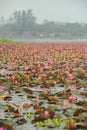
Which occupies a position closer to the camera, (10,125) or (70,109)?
(10,125)

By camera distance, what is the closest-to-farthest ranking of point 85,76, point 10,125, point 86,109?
point 10,125 < point 86,109 < point 85,76

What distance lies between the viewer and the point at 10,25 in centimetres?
7538

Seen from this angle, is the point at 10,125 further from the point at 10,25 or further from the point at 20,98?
the point at 10,25

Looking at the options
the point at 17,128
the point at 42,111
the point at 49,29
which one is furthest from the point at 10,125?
the point at 49,29

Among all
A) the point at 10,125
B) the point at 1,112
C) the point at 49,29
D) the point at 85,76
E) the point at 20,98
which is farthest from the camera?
the point at 49,29

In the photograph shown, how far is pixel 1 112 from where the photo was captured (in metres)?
5.12

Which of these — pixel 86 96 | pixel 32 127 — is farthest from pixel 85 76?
pixel 32 127

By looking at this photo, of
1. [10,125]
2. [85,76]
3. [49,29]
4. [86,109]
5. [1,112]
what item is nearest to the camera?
[10,125]

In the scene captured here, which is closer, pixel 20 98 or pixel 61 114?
pixel 61 114

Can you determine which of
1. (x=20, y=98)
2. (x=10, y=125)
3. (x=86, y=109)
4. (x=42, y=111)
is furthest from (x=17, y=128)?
(x=20, y=98)

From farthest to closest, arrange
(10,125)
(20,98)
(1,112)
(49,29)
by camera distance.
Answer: (49,29) → (20,98) → (1,112) → (10,125)

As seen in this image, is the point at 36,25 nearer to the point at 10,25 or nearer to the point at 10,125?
the point at 10,25

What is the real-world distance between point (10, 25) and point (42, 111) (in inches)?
2801

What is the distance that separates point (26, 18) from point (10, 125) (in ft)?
233
